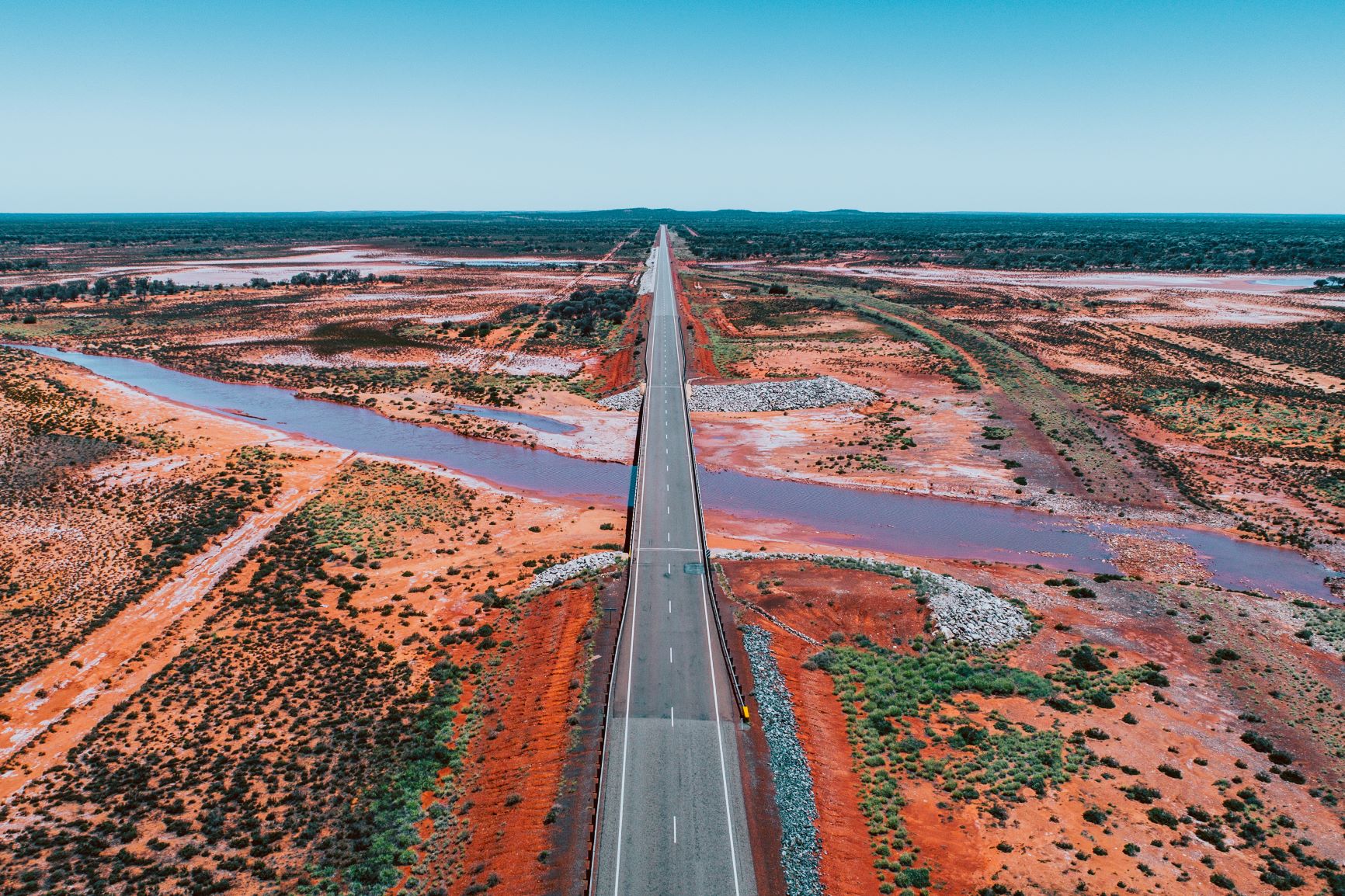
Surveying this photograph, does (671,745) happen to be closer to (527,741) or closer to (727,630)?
(527,741)

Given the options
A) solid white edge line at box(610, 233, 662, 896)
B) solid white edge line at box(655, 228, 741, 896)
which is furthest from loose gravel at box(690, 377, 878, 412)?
solid white edge line at box(610, 233, 662, 896)

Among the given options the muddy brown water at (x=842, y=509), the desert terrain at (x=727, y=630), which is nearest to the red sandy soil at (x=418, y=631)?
the desert terrain at (x=727, y=630)

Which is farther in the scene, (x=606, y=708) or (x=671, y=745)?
(x=606, y=708)

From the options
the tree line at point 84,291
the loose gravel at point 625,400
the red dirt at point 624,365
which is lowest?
the loose gravel at point 625,400

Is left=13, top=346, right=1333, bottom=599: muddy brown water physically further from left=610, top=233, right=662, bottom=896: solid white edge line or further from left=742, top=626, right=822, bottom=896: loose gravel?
left=742, top=626, right=822, bottom=896: loose gravel

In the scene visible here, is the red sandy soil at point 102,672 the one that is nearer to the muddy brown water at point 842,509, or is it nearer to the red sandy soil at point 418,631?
the red sandy soil at point 418,631

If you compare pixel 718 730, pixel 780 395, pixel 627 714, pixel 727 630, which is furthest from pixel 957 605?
pixel 780 395
